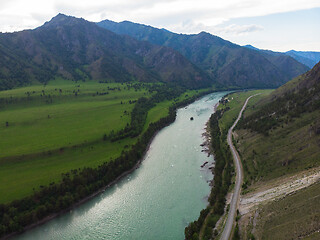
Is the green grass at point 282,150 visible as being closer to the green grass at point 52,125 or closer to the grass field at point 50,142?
the grass field at point 50,142

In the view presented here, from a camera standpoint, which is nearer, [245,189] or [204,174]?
[245,189]

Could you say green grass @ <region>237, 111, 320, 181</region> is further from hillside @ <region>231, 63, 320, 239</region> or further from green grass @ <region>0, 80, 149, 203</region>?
green grass @ <region>0, 80, 149, 203</region>

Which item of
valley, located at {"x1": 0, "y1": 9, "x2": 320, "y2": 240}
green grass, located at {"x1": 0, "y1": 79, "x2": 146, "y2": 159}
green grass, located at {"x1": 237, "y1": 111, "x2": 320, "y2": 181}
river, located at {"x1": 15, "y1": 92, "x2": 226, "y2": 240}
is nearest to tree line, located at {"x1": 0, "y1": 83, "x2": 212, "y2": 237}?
valley, located at {"x1": 0, "y1": 9, "x2": 320, "y2": 240}

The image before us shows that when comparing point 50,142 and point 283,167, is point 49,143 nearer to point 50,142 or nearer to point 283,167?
point 50,142

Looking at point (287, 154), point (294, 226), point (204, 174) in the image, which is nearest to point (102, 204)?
point (204, 174)

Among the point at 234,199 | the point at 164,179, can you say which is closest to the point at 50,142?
the point at 164,179

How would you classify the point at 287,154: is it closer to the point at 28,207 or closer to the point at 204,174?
the point at 204,174

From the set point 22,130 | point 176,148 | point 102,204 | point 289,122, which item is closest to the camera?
point 102,204
